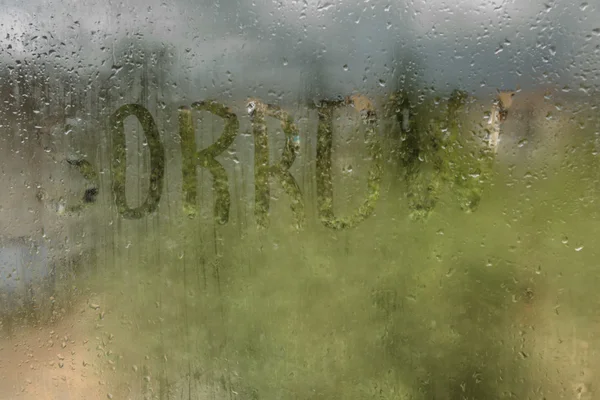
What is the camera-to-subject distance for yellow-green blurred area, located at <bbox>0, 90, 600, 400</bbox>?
49.8 inches

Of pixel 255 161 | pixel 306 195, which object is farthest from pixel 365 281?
pixel 255 161

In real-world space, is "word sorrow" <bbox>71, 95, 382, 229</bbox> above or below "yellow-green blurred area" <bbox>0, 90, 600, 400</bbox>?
above

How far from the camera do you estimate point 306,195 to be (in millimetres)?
1339

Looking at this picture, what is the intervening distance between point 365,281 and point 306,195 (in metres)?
0.35

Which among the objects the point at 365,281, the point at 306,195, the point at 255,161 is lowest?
the point at 365,281

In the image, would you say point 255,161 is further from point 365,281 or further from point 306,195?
point 365,281

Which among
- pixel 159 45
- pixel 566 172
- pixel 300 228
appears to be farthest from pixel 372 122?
pixel 159 45

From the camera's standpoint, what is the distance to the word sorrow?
132 centimetres

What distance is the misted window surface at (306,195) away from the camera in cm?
126

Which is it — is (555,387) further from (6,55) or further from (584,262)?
(6,55)

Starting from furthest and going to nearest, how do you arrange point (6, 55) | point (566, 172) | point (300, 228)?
point (6, 55), point (300, 228), point (566, 172)

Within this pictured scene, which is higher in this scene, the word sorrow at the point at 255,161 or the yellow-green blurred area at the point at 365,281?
the word sorrow at the point at 255,161

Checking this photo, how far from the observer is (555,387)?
4.25 ft

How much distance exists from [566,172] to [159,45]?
141cm
